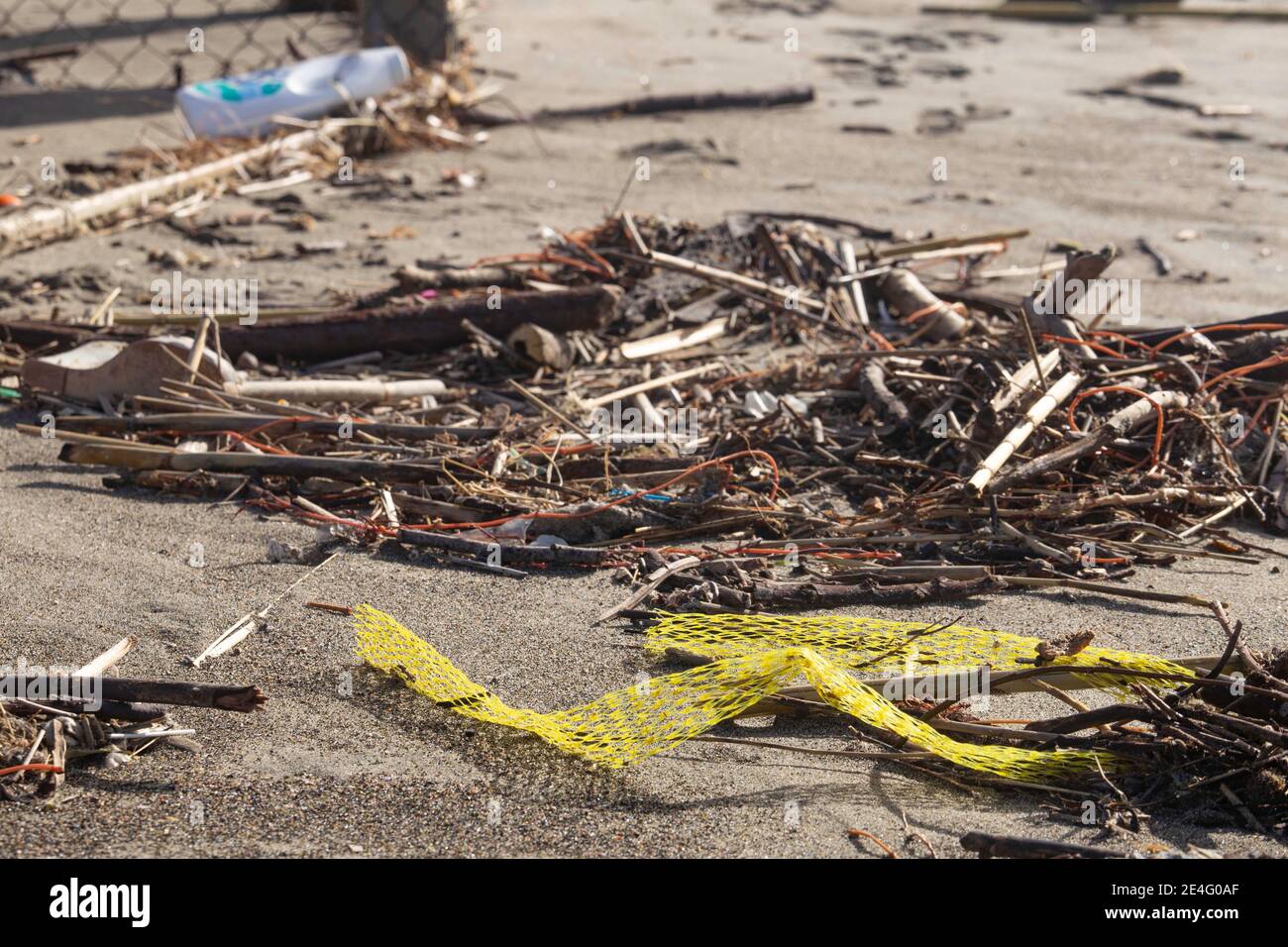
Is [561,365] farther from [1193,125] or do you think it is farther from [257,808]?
[1193,125]

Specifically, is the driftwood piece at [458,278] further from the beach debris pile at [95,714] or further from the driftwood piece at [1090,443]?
the beach debris pile at [95,714]

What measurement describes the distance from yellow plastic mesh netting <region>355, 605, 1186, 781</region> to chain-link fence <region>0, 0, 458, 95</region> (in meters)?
7.17

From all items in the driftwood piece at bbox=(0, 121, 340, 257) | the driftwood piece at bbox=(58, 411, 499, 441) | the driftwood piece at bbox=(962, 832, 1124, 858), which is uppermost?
the driftwood piece at bbox=(0, 121, 340, 257)

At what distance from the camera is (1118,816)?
2.78m

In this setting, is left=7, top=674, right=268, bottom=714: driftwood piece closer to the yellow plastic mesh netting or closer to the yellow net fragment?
the yellow plastic mesh netting

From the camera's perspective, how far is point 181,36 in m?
10.6

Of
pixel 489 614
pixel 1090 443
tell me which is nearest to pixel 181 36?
pixel 489 614

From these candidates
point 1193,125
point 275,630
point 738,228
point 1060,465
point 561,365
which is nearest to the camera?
point 275,630

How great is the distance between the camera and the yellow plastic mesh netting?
9.77ft

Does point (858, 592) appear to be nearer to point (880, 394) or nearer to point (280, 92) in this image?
point (880, 394)

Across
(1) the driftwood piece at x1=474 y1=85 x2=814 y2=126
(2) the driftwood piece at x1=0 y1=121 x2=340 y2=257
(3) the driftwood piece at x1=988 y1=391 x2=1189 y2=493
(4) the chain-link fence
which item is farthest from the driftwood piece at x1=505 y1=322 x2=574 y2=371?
(4) the chain-link fence

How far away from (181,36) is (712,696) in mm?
9317
